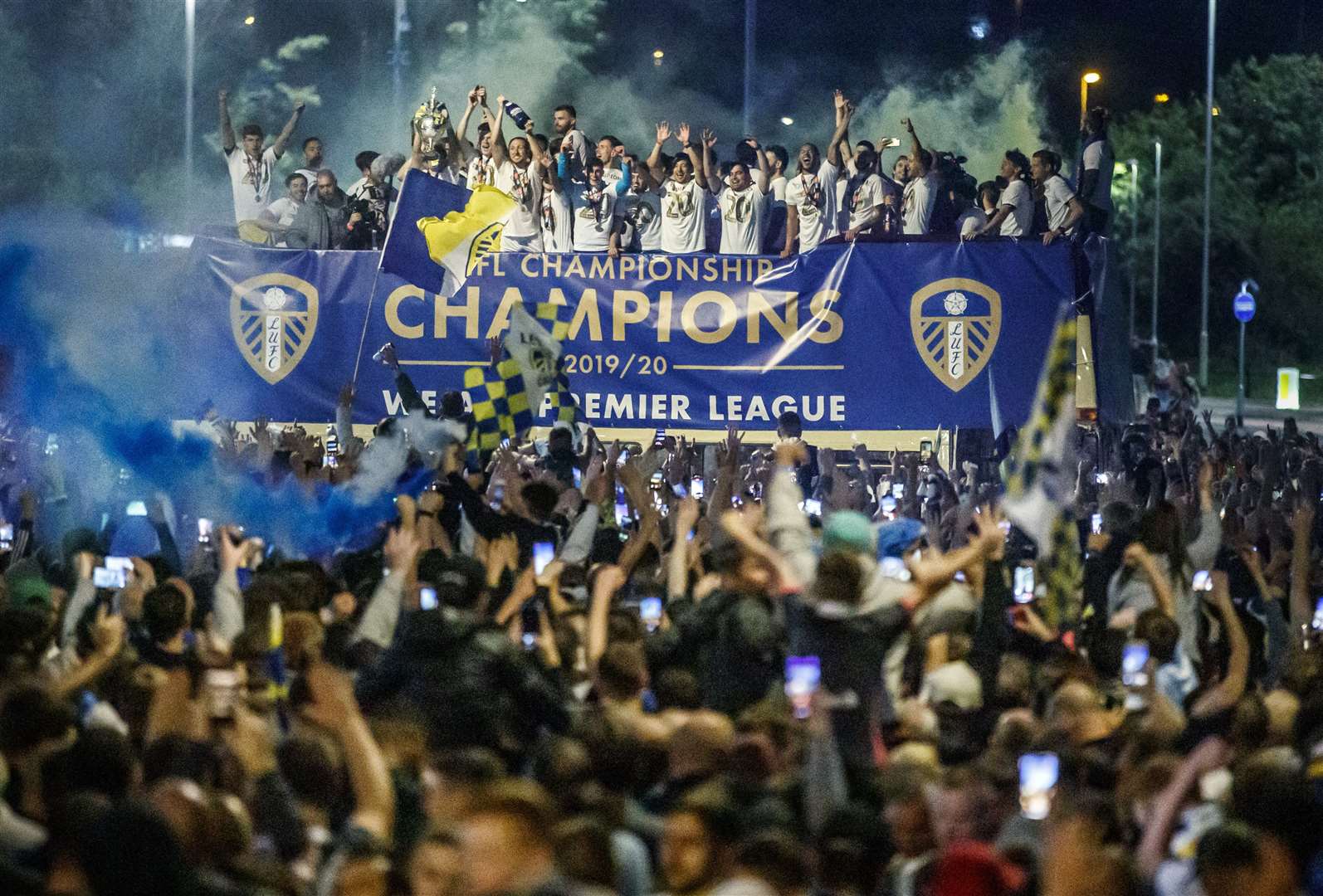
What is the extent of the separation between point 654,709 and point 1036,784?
4.58 feet

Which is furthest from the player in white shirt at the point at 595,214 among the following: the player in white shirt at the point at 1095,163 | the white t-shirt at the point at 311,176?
the player in white shirt at the point at 1095,163

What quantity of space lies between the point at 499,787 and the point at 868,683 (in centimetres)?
235

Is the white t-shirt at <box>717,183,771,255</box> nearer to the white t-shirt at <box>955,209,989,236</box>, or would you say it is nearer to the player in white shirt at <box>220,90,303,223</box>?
the white t-shirt at <box>955,209,989,236</box>

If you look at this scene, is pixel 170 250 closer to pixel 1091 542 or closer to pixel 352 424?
pixel 352 424

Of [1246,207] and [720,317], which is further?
[1246,207]

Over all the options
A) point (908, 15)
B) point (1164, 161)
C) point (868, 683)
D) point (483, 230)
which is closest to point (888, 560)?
point (868, 683)

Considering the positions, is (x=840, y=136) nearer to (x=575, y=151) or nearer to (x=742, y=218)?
(x=742, y=218)

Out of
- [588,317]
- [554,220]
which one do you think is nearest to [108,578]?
[588,317]

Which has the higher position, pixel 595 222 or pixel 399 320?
pixel 595 222

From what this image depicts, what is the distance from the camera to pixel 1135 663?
6938mm

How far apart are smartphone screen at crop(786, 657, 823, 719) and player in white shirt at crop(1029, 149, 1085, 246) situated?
9877 millimetres

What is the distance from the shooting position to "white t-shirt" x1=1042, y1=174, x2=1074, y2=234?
52.2 ft

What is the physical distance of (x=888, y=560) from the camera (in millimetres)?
8383

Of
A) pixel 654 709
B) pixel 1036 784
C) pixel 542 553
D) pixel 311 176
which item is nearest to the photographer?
pixel 1036 784
